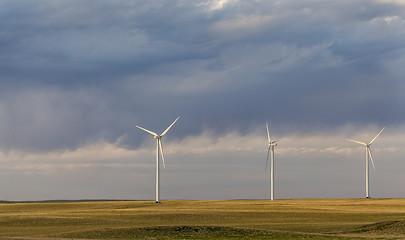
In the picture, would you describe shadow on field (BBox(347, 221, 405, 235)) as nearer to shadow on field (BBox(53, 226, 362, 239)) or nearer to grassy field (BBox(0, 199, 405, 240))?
grassy field (BBox(0, 199, 405, 240))

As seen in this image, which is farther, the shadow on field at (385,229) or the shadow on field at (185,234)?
the shadow on field at (385,229)

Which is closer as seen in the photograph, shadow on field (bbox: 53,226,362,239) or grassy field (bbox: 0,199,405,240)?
shadow on field (bbox: 53,226,362,239)

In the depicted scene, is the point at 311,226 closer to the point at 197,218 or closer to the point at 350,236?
the point at 350,236

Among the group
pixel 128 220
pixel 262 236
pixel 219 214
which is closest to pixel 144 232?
pixel 262 236

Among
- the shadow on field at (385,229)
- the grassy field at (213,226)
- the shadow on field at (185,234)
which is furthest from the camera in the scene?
the shadow on field at (385,229)

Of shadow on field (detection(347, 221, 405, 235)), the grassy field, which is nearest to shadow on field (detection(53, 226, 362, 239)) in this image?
the grassy field

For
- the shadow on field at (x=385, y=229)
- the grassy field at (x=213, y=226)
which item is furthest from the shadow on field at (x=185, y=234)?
the shadow on field at (x=385, y=229)

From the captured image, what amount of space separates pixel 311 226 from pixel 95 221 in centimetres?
2465

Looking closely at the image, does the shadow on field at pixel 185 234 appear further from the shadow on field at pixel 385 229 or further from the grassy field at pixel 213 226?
the shadow on field at pixel 385 229

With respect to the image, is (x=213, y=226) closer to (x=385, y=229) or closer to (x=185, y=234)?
(x=185, y=234)

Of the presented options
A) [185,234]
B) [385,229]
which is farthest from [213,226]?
[385,229]

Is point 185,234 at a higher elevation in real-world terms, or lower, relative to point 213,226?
lower

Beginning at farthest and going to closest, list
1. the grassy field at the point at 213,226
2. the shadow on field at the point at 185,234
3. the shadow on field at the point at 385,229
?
the shadow on field at the point at 385,229 → the grassy field at the point at 213,226 → the shadow on field at the point at 185,234

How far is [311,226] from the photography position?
65188 millimetres
